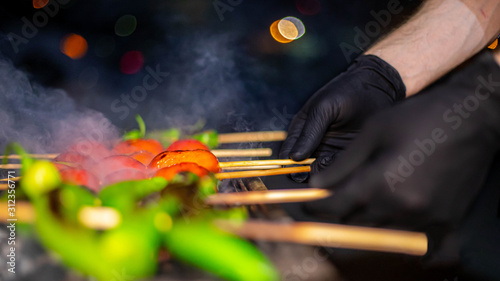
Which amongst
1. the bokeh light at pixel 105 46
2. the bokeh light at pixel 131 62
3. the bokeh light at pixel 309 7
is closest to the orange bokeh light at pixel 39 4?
the bokeh light at pixel 105 46

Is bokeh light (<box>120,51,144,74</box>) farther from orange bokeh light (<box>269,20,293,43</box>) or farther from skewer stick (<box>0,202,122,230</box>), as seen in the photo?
skewer stick (<box>0,202,122,230</box>)

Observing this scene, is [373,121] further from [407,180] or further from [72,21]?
[72,21]

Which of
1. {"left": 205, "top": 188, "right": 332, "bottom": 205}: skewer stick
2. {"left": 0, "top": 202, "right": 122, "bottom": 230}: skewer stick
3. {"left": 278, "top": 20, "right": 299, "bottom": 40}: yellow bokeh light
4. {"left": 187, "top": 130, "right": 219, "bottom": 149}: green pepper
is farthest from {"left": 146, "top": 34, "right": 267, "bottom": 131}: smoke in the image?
{"left": 0, "top": 202, "right": 122, "bottom": 230}: skewer stick

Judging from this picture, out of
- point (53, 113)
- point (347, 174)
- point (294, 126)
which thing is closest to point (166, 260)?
point (347, 174)

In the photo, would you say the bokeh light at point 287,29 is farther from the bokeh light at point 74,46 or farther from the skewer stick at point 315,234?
the skewer stick at point 315,234

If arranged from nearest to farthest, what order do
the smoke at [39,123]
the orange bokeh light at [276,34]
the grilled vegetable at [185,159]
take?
1. the grilled vegetable at [185,159]
2. the smoke at [39,123]
3. the orange bokeh light at [276,34]

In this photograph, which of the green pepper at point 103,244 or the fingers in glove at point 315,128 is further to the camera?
the fingers in glove at point 315,128

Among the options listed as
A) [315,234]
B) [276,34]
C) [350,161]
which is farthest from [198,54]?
[315,234]
